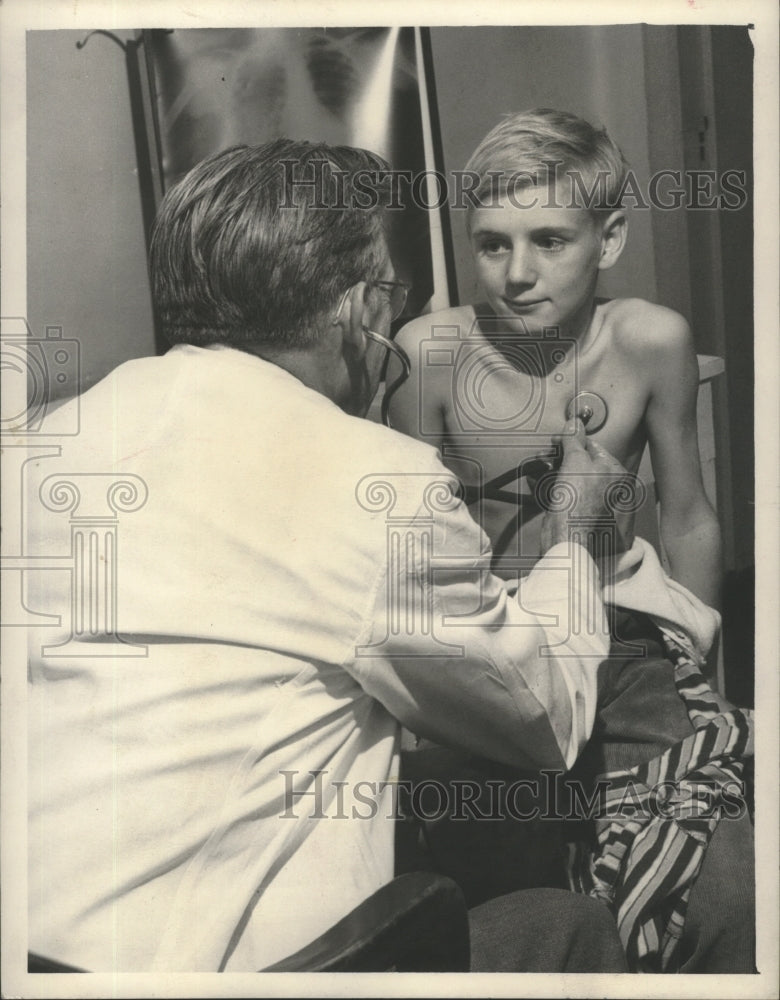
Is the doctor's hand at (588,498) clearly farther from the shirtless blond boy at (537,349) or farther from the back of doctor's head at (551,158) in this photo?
the back of doctor's head at (551,158)

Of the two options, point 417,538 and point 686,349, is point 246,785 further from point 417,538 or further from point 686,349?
point 686,349

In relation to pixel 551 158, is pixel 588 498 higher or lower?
lower

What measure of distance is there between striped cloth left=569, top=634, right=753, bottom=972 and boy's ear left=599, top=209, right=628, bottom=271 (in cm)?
65

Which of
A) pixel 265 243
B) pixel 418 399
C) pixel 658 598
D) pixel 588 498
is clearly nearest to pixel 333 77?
pixel 265 243

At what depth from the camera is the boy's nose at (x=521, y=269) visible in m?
1.93

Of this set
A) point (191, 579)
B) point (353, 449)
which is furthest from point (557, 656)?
point (191, 579)

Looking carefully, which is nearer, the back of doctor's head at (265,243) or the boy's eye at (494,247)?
the back of doctor's head at (265,243)

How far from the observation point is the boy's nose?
6.33 feet

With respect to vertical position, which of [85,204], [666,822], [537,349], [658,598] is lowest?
[666,822]

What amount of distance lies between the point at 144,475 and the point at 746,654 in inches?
41.8

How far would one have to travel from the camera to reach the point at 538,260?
1.93m

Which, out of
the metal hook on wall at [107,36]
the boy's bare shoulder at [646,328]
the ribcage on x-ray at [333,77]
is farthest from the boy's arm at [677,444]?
the metal hook on wall at [107,36]

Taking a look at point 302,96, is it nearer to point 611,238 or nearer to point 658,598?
point 611,238

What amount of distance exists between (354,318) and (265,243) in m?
0.18
